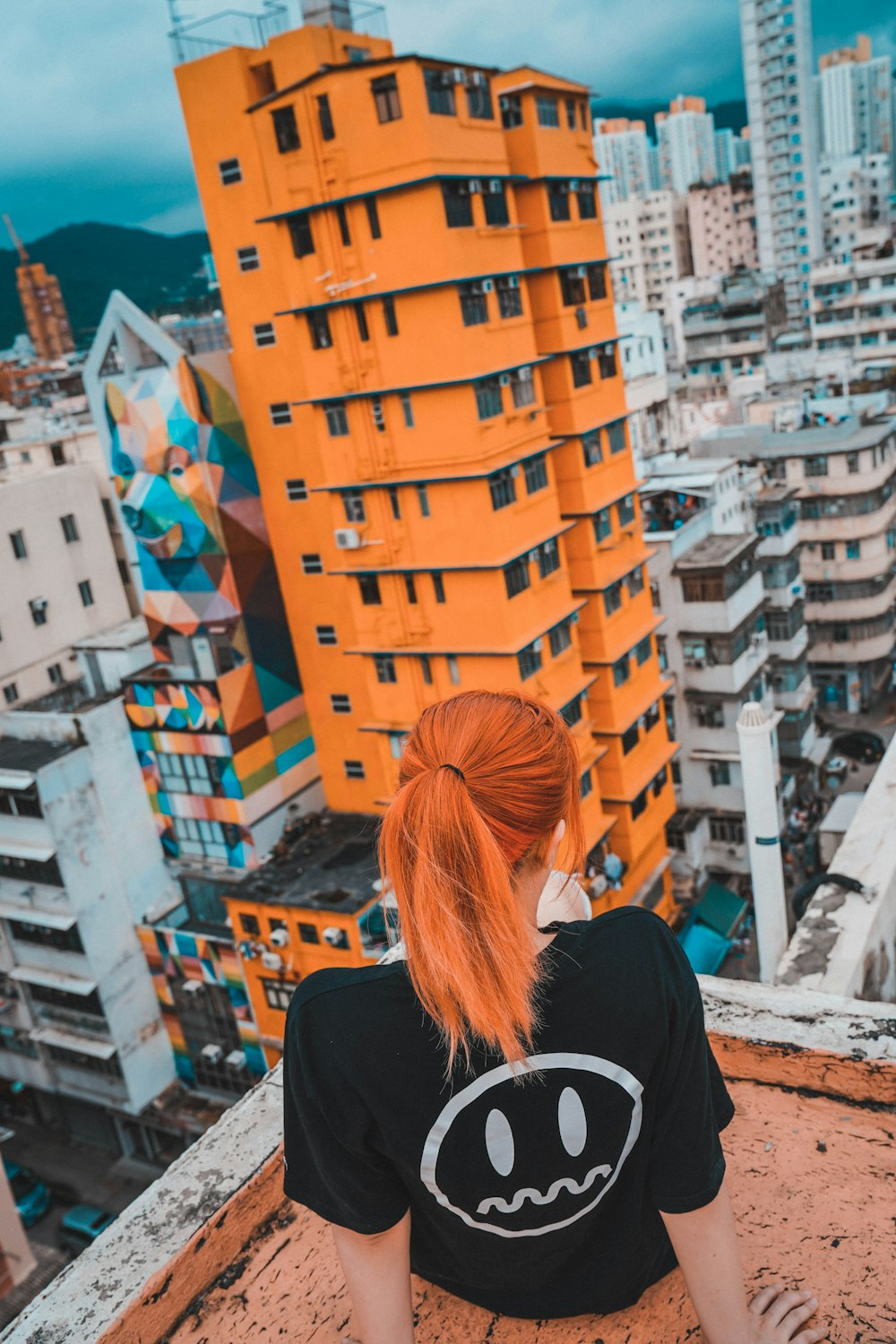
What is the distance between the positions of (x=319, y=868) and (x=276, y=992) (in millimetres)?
2642

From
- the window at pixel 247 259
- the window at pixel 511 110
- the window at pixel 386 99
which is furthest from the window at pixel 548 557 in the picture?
the window at pixel 247 259

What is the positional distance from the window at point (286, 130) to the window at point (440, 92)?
244cm

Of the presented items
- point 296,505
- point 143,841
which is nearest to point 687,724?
Result: point 296,505

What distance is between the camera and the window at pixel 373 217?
1714 cm

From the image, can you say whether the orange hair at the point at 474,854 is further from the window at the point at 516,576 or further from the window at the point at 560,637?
the window at the point at 560,637

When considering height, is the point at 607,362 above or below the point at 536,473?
above

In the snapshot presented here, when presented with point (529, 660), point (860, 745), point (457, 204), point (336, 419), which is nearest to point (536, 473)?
point (529, 660)

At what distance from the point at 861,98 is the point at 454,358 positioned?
137 metres

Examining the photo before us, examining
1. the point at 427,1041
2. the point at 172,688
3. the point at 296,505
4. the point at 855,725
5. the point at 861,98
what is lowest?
the point at 855,725

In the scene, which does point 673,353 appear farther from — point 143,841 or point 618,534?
point 143,841

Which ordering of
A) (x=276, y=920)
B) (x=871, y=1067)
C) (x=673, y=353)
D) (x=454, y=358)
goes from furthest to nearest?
(x=673, y=353), (x=276, y=920), (x=454, y=358), (x=871, y=1067)

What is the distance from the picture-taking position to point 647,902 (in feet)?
74.9

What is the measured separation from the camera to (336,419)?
18.8 m

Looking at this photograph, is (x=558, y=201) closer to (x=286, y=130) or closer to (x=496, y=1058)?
(x=286, y=130)
